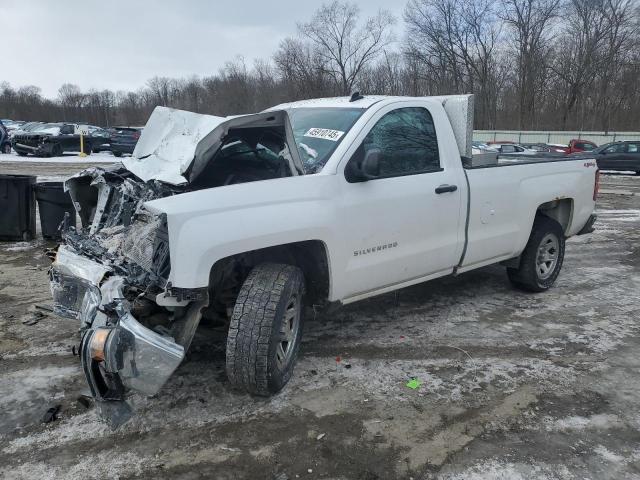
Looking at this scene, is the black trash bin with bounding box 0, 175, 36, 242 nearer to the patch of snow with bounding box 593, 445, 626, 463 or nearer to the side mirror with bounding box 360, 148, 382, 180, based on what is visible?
the side mirror with bounding box 360, 148, 382, 180

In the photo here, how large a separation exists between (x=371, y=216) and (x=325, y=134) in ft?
2.45

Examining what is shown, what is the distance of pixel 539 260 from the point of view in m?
5.80

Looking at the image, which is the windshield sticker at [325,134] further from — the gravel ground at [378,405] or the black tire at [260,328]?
the gravel ground at [378,405]

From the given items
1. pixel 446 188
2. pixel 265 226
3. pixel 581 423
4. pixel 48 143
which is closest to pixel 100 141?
pixel 48 143

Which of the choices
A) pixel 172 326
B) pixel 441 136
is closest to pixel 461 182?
pixel 441 136

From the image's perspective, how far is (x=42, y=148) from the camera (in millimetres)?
24938

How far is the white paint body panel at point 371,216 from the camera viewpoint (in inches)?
120

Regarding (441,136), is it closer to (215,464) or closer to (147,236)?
(147,236)

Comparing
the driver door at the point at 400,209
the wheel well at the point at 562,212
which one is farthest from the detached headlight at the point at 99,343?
the wheel well at the point at 562,212

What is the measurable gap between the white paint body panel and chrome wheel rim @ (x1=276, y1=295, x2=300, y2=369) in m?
0.33

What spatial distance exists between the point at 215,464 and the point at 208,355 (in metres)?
1.40

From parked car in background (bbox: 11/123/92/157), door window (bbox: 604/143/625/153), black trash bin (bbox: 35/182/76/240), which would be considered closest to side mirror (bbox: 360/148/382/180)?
black trash bin (bbox: 35/182/76/240)

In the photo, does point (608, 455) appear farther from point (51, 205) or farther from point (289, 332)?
point (51, 205)

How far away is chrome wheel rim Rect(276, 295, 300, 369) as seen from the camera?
350 cm
